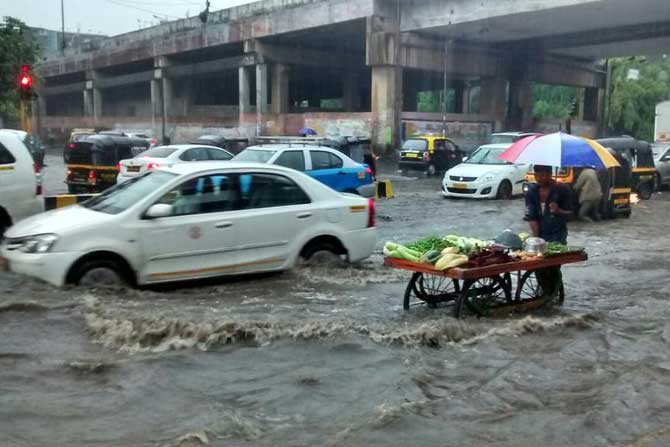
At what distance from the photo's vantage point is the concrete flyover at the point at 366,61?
1276 inches

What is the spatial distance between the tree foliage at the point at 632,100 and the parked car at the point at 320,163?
1724 inches

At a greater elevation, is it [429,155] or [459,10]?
[459,10]

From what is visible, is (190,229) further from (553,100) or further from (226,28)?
(553,100)

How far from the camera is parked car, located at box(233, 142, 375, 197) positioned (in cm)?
1562

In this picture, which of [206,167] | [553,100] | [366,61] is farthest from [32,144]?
[553,100]

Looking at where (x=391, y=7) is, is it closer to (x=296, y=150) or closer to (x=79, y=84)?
(x=296, y=150)

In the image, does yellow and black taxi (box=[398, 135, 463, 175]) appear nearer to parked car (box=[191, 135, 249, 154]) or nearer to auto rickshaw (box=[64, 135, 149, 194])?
parked car (box=[191, 135, 249, 154])

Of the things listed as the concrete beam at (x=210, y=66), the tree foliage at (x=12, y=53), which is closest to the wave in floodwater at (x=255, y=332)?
the tree foliage at (x=12, y=53)

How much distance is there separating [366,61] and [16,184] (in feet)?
85.9

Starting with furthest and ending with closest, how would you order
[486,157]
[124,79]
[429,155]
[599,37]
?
[124,79], [599,37], [429,155], [486,157]

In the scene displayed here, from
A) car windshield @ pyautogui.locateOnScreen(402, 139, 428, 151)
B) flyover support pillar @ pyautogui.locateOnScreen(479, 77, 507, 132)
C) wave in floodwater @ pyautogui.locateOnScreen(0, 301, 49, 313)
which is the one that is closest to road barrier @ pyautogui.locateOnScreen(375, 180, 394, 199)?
car windshield @ pyautogui.locateOnScreen(402, 139, 428, 151)

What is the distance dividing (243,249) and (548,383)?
374 centimetres

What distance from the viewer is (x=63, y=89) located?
199ft

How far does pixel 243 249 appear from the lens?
8109 mm
